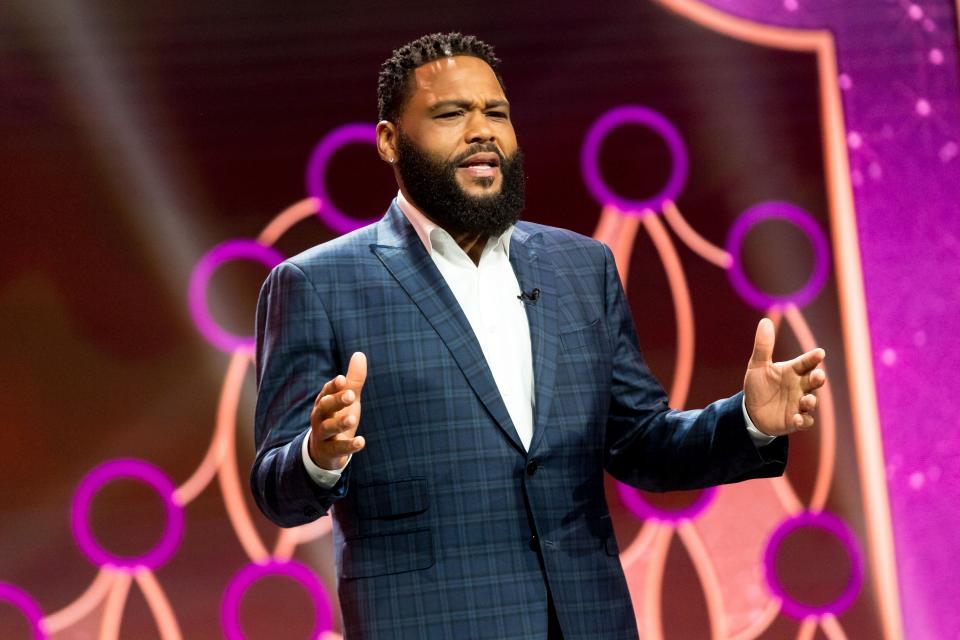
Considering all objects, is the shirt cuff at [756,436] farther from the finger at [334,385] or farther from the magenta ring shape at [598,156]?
the magenta ring shape at [598,156]

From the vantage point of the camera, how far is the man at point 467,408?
1664 mm

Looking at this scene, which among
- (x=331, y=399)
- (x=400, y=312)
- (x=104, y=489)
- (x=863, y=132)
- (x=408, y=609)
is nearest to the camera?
(x=331, y=399)

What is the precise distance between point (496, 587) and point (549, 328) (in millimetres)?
426

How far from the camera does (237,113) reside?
3.03 metres

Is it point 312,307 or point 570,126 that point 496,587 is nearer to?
point 312,307

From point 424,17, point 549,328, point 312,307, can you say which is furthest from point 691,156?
point 312,307

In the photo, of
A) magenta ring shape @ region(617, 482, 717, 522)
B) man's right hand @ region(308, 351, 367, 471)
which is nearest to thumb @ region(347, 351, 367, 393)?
man's right hand @ region(308, 351, 367, 471)

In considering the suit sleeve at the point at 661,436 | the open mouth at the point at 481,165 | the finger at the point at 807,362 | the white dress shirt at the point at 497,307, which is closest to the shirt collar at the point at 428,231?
the white dress shirt at the point at 497,307

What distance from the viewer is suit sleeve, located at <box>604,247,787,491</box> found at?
1731mm

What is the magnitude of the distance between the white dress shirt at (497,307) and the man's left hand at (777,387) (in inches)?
1.4

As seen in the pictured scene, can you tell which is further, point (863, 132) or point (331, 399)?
point (863, 132)

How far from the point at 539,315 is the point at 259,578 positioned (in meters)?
1.50

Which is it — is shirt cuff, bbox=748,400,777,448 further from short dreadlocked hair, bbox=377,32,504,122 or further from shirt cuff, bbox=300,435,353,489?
short dreadlocked hair, bbox=377,32,504,122

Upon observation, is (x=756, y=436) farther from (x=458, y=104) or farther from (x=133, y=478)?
(x=133, y=478)
